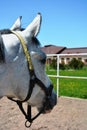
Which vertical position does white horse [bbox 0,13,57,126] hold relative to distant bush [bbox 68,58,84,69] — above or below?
above

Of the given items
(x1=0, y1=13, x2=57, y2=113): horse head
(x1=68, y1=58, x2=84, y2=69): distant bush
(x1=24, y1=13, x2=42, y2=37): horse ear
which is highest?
(x1=24, y1=13, x2=42, y2=37): horse ear

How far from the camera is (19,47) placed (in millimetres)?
1871

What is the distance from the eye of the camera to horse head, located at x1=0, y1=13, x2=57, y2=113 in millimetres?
1795

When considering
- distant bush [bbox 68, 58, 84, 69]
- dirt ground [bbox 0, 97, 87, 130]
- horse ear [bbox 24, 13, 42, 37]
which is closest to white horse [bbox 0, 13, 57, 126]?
horse ear [bbox 24, 13, 42, 37]

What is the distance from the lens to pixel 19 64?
186 cm

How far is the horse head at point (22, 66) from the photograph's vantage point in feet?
5.89

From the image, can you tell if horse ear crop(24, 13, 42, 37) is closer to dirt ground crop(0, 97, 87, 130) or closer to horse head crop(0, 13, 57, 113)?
horse head crop(0, 13, 57, 113)

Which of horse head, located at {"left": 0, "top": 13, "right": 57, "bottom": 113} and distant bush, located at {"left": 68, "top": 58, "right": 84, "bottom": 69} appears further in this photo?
distant bush, located at {"left": 68, "top": 58, "right": 84, "bottom": 69}

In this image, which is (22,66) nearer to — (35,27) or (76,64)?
(35,27)

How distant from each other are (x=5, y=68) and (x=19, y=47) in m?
0.18

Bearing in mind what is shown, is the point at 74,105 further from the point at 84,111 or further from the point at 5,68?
the point at 5,68

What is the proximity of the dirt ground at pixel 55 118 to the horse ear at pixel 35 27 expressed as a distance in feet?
11.7

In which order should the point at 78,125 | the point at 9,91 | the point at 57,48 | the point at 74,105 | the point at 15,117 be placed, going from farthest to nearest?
1. the point at 57,48
2. the point at 74,105
3. the point at 15,117
4. the point at 78,125
5. the point at 9,91

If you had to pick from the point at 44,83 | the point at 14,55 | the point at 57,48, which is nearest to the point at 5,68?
the point at 14,55
